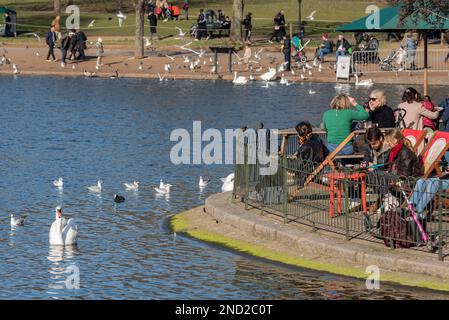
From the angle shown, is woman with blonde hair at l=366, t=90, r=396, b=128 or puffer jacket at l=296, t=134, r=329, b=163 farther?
woman with blonde hair at l=366, t=90, r=396, b=128

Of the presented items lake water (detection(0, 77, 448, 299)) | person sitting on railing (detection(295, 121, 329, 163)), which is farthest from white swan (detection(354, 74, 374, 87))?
person sitting on railing (detection(295, 121, 329, 163))

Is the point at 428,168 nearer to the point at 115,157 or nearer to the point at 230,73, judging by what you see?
the point at 115,157

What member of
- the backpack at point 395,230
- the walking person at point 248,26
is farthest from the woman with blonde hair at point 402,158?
the walking person at point 248,26

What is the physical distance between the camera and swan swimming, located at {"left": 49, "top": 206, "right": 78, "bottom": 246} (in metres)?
17.8

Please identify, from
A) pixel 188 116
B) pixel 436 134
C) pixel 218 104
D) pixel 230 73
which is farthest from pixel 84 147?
pixel 230 73

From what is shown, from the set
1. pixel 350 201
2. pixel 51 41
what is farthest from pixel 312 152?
pixel 51 41

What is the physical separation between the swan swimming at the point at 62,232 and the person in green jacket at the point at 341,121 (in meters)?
4.30

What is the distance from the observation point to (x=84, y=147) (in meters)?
29.4

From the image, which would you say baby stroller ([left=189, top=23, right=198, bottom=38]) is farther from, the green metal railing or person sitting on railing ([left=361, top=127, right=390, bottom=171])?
person sitting on railing ([left=361, top=127, right=390, bottom=171])

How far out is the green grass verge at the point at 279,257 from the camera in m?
15.2

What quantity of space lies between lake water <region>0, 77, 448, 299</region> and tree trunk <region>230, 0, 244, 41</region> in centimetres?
1085

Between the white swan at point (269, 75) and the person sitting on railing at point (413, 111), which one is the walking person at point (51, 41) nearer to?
the white swan at point (269, 75)

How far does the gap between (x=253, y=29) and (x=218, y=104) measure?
28.0m

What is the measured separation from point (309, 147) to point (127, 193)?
4639 millimetres
